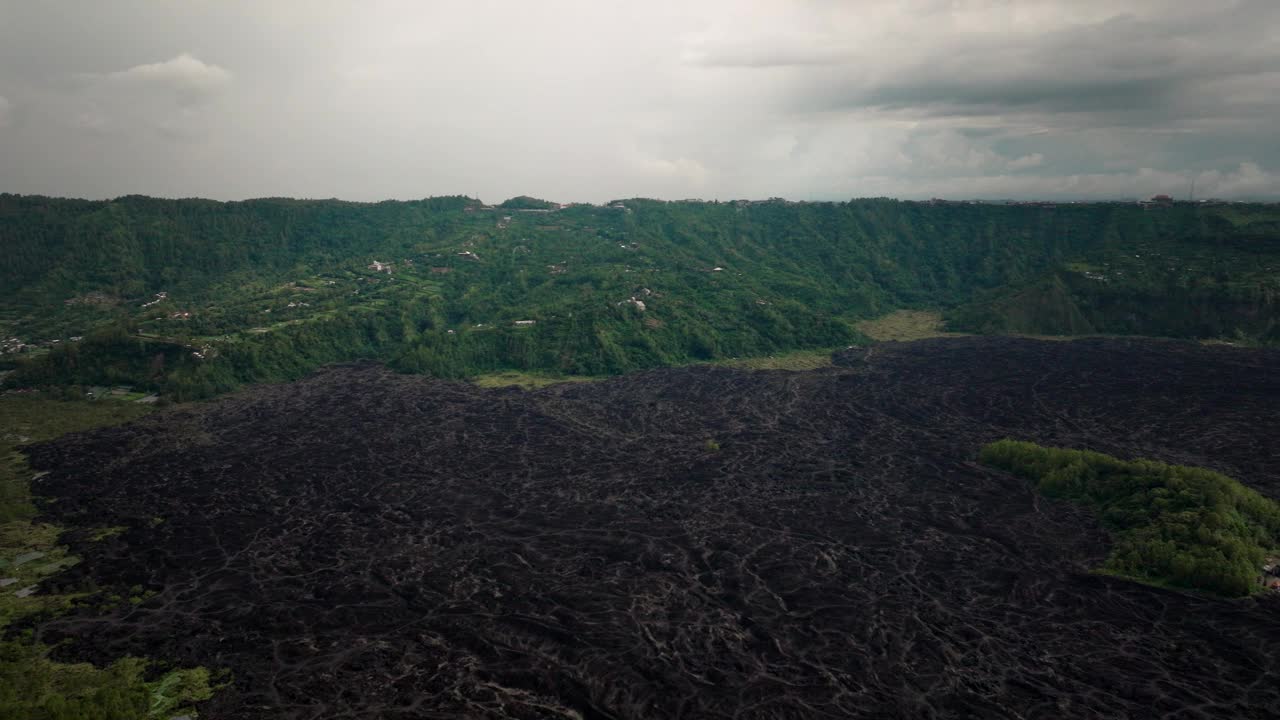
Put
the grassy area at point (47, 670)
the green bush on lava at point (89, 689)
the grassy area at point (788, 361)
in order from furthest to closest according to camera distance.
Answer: the grassy area at point (788, 361) < the grassy area at point (47, 670) < the green bush on lava at point (89, 689)

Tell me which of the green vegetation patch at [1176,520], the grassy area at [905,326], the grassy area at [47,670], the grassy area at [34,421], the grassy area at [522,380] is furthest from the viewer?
the grassy area at [905,326]

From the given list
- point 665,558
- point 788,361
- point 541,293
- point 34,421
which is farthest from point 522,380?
point 665,558

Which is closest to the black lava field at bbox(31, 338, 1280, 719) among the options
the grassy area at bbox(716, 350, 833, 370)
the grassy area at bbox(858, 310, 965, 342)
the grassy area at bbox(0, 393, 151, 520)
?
the grassy area at bbox(0, 393, 151, 520)

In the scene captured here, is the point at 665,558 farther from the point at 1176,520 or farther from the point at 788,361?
the point at 788,361

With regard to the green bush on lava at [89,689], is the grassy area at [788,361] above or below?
above

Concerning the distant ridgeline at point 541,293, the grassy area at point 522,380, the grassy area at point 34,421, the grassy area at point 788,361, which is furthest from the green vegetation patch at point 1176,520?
the grassy area at point 34,421

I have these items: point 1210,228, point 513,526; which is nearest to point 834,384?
point 513,526

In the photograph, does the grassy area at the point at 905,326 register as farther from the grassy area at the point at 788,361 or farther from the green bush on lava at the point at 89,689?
the green bush on lava at the point at 89,689

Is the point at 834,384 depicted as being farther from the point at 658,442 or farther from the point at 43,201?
the point at 43,201
